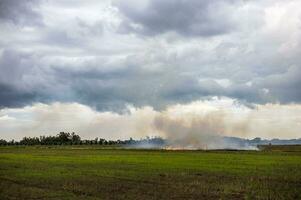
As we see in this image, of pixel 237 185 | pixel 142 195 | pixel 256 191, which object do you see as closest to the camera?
pixel 142 195

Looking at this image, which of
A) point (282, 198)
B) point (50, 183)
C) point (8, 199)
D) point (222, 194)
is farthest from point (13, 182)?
point (282, 198)

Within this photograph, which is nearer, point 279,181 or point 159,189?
point 159,189

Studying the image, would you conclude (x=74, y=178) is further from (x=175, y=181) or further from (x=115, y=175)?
(x=175, y=181)

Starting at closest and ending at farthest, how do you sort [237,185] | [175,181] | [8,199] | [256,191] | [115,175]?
[8,199], [256,191], [237,185], [175,181], [115,175]

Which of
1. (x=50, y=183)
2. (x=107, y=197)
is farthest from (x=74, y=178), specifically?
(x=107, y=197)

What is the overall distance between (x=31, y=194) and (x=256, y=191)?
610 inches

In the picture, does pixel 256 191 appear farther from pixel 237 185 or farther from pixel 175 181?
pixel 175 181

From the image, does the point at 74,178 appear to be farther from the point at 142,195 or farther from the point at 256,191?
the point at 256,191

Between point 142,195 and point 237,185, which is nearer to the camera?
point 142,195

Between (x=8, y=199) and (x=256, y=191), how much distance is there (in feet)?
55.0

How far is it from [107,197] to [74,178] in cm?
1317

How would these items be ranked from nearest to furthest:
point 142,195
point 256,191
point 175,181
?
point 142,195 < point 256,191 < point 175,181

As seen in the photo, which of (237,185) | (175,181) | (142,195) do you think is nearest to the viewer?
(142,195)

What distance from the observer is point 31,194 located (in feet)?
101
